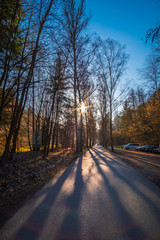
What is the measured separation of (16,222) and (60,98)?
472 inches

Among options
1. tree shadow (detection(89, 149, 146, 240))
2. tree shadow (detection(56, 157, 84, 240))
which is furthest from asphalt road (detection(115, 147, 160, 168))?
tree shadow (detection(56, 157, 84, 240))

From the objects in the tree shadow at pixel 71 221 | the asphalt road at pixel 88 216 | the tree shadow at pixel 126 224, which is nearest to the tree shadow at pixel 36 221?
the asphalt road at pixel 88 216

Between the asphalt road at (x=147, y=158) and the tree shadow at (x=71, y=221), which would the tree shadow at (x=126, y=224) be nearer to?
the tree shadow at (x=71, y=221)

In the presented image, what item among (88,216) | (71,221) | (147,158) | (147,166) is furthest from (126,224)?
(147,158)

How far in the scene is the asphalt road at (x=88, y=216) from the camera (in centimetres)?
204

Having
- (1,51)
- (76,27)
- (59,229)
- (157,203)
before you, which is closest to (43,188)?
(59,229)

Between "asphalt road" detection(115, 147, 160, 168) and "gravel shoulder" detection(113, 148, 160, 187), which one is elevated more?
"gravel shoulder" detection(113, 148, 160, 187)

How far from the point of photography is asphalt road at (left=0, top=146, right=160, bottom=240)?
2.04 metres

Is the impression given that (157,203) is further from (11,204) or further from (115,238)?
(11,204)

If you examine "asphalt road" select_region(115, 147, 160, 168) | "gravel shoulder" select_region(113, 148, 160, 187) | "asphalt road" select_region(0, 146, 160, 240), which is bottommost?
"asphalt road" select_region(115, 147, 160, 168)

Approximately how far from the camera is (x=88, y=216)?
255cm

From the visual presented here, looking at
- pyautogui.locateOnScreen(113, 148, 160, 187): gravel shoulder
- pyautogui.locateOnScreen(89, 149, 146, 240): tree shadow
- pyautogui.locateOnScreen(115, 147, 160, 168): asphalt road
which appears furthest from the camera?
pyautogui.locateOnScreen(115, 147, 160, 168): asphalt road

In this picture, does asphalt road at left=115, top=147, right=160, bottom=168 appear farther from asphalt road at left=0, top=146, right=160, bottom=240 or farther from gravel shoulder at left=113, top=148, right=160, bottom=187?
asphalt road at left=0, top=146, right=160, bottom=240

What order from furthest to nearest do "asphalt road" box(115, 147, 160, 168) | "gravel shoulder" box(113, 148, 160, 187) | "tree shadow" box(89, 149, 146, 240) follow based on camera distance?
"asphalt road" box(115, 147, 160, 168) < "gravel shoulder" box(113, 148, 160, 187) < "tree shadow" box(89, 149, 146, 240)
